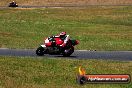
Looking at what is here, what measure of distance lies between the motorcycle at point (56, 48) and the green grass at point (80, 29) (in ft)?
18.3

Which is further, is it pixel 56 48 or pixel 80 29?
pixel 80 29

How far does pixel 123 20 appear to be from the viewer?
67938 mm

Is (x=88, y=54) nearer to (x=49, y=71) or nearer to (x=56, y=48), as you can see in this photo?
(x=56, y=48)

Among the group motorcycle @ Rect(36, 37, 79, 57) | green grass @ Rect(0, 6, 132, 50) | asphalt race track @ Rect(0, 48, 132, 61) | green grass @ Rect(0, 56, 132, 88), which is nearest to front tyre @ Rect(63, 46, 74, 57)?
motorcycle @ Rect(36, 37, 79, 57)

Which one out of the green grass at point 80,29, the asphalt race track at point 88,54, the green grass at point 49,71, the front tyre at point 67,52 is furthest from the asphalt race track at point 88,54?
the green grass at point 80,29

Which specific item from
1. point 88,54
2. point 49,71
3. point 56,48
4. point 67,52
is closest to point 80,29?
point 88,54

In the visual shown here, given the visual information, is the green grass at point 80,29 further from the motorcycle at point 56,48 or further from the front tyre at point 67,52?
the motorcycle at point 56,48

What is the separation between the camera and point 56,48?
30.3 metres

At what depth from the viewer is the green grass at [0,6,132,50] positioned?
38.6 metres

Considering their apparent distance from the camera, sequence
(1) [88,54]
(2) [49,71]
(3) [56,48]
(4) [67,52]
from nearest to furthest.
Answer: (2) [49,71] < (4) [67,52] < (3) [56,48] < (1) [88,54]

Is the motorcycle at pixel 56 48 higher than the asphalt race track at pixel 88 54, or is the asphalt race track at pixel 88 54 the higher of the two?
the motorcycle at pixel 56 48

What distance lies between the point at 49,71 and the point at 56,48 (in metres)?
6.80

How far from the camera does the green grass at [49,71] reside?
20.6 metres

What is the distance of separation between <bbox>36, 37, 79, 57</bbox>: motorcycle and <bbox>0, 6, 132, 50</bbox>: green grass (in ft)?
18.3
